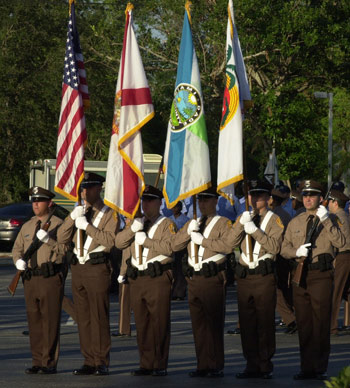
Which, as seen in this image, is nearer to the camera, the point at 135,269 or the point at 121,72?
the point at 135,269

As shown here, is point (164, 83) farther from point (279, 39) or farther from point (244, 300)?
point (244, 300)

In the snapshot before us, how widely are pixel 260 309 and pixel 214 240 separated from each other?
0.78m

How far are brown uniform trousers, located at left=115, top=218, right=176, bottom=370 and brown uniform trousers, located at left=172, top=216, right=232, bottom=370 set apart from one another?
0.17m

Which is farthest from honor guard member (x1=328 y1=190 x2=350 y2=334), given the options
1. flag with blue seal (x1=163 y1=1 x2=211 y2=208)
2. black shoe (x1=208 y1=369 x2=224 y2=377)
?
black shoe (x1=208 y1=369 x2=224 y2=377)

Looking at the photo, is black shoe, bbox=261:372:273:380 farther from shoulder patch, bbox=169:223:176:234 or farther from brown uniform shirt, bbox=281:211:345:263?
shoulder patch, bbox=169:223:176:234

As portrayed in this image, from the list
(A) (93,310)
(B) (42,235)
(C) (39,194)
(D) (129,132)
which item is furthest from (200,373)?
(D) (129,132)

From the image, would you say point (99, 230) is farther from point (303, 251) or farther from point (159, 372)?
point (303, 251)

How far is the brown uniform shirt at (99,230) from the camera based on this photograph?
35.7ft

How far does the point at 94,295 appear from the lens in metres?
11.0

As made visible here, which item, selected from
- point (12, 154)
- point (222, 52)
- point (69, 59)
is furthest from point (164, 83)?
point (69, 59)

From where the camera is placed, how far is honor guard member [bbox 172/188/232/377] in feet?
35.4

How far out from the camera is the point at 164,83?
36281 mm

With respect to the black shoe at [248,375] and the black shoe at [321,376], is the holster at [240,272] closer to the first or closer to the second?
the black shoe at [248,375]

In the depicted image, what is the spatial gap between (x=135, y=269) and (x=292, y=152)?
23.9 meters
